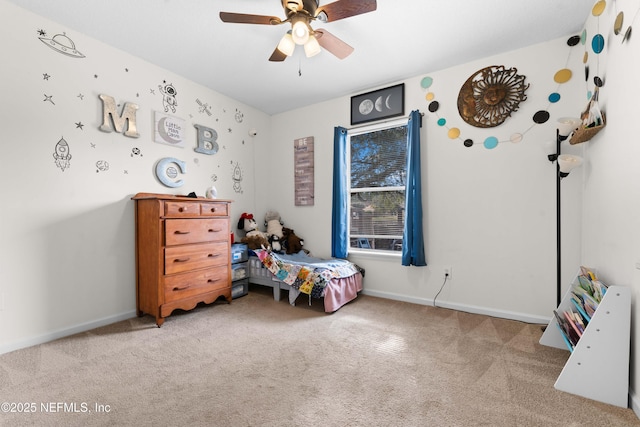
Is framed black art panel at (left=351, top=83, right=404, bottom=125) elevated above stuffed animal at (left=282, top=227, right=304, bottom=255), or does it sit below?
above

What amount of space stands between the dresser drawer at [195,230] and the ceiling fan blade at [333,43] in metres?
1.87

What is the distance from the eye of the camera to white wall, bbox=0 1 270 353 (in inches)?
75.3

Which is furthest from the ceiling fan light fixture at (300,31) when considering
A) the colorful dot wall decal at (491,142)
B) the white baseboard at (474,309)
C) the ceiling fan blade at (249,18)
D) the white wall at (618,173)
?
the white baseboard at (474,309)

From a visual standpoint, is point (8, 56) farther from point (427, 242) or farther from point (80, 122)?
point (427, 242)

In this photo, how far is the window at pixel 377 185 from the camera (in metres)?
3.14

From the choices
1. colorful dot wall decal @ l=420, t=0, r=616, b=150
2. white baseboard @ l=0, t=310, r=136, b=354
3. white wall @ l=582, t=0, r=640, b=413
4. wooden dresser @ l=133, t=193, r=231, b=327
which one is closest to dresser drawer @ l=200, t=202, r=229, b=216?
wooden dresser @ l=133, t=193, r=231, b=327

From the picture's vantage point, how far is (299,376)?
1601mm

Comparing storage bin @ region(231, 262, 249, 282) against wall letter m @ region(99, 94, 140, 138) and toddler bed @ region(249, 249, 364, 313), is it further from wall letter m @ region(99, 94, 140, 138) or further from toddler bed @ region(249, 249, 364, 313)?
wall letter m @ region(99, 94, 140, 138)

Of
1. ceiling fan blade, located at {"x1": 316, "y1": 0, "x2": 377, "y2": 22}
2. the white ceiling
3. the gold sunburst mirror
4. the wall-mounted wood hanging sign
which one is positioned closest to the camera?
ceiling fan blade, located at {"x1": 316, "y1": 0, "x2": 377, "y2": 22}

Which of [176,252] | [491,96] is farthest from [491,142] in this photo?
[176,252]

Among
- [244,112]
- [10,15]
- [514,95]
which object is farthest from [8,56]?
[514,95]

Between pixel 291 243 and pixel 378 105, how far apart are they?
201 centimetres

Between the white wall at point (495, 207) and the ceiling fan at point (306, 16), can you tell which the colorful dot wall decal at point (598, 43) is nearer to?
the white wall at point (495, 207)

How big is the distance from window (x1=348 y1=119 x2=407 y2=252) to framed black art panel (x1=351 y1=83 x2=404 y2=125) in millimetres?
123
